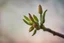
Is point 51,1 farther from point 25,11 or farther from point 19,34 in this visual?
point 19,34

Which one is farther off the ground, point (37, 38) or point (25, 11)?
point (25, 11)

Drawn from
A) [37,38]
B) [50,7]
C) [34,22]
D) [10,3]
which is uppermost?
[10,3]

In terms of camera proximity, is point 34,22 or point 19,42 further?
point 19,42

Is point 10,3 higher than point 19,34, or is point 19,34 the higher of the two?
point 10,3

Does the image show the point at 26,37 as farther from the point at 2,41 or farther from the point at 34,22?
the point at 34,22

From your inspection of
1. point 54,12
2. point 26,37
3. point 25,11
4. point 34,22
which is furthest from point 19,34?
point 34,22

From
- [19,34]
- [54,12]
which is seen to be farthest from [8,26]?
[54,12]
